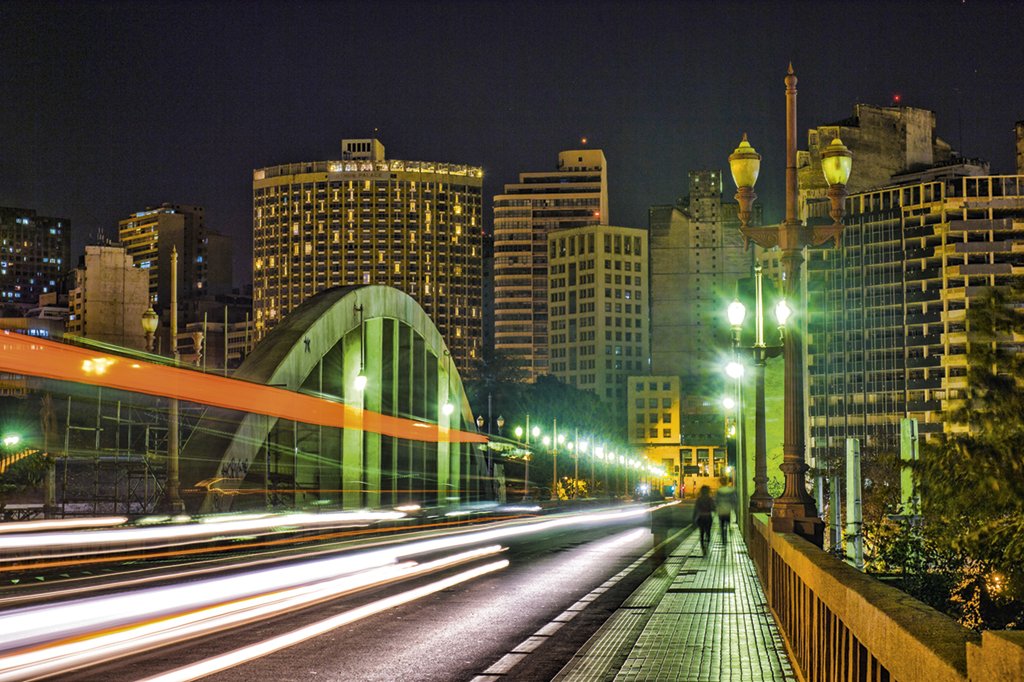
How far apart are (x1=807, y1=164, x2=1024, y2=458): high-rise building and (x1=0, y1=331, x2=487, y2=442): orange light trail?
421 ft

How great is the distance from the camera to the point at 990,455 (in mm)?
10352

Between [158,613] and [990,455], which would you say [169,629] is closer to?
[158,613]

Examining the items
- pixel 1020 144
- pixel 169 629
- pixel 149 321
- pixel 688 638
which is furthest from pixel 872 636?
pixel 1020 144

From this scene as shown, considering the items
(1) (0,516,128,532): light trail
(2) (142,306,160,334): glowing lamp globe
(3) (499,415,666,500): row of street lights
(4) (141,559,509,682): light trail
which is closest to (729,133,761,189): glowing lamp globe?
(4) (141,559,509,682): light trail

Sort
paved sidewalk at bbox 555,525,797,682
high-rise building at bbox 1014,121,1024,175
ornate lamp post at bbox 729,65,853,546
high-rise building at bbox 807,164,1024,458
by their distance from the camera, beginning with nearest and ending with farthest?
paved sidewalk at bbox 555,525,797,682, ornate lamp post at bbox 729,65,853,546, high-rise building at bbox 807,164,1024,458, high-rise building at bbox 1014,121,1024,175

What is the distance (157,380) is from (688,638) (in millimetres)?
13656

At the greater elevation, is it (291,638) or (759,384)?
(759,384)

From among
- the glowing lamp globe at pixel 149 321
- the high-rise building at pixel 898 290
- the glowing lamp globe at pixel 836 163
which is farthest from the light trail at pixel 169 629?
the high-rise building at pixel 898 290

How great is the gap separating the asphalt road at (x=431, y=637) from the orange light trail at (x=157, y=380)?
5.70 meters

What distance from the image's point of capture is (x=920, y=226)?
16388cm

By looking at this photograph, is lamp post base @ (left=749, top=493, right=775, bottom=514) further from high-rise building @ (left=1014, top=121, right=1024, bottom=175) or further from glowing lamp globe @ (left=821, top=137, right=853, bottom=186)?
high-rise building @ (left=1014, top=121, right=1024, bottom=175)

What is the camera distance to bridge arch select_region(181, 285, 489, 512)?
139ft

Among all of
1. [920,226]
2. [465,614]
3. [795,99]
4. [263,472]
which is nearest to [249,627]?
[465,614]

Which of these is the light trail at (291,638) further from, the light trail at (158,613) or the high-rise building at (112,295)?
the high-rise building at (112,295)
